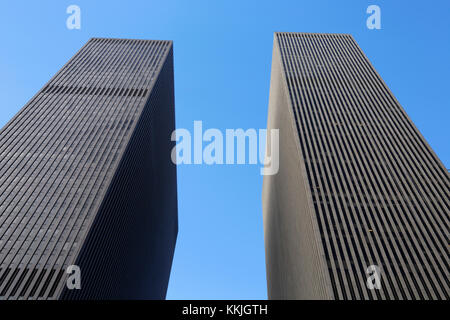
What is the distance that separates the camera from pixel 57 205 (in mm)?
66312

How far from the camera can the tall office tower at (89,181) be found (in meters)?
57.1

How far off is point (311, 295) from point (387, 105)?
197ft

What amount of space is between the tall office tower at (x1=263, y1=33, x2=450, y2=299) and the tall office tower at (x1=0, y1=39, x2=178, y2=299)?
4000 centimetres

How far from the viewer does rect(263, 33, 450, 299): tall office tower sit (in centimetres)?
4909

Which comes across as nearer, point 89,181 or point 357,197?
point 357,197

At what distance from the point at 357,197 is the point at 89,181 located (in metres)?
55.8

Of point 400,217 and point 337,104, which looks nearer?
point 400,217

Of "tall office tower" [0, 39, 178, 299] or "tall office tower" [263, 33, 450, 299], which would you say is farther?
"tall office tower" [0, 39, 178, 299]

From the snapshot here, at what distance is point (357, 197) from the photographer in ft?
205

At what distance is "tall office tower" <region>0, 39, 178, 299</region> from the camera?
57062 mm

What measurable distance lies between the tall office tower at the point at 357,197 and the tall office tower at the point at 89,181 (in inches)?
1575

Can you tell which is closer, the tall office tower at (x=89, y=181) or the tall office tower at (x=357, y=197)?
the tall office tower at (x=357, y=197)
